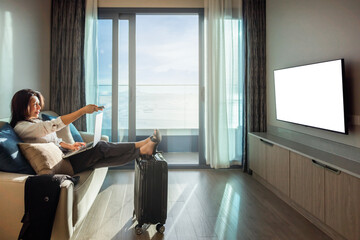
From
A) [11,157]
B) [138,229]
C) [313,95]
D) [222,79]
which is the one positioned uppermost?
[222,79]

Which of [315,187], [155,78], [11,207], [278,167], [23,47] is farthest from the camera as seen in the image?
[155,78]

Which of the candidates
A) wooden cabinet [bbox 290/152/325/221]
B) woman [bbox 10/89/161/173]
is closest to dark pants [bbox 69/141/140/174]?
woman [bbox 10/89/161/173]

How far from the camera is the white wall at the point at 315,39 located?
2604 millimetres

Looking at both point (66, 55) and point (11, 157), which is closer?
point (11, 157)

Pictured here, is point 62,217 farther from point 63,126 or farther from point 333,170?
point 333,170

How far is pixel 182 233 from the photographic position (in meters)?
2.43

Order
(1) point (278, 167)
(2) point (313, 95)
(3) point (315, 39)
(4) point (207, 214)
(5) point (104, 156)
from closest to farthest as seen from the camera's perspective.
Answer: (5) point (104, 156) < (4) point (207, 214) < (2) point (313, 95) < (3) point (315, 39) < (1) point (278, 167)

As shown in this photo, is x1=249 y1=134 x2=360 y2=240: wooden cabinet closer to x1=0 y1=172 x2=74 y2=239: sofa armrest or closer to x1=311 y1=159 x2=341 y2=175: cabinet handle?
x1=311 y1=159 x2=341 y2=175: cabinet handle

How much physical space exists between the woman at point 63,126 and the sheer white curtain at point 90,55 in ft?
5.48

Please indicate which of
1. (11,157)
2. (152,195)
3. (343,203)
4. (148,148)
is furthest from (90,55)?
(343,203)

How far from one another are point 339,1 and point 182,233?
8.31 ft

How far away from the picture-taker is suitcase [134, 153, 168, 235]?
8.07ft

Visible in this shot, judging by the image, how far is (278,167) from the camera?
331 centimetres

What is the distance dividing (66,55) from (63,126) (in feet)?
6.98
